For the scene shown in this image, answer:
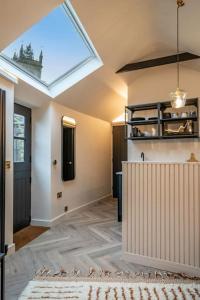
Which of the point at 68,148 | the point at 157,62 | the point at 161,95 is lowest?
the point at 68,148

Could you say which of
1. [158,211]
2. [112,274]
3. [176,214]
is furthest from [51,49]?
[112,274]

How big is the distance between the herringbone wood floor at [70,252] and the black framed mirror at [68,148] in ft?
3.13

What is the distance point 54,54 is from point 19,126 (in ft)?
4.47

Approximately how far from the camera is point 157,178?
264 centimetres

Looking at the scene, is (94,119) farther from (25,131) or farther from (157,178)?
(157,178)

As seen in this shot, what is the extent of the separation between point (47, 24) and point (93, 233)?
10.4 ft

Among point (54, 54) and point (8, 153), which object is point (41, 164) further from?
point (54, 54)

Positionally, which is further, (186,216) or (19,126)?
(19,126)

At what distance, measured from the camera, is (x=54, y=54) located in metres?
3.44

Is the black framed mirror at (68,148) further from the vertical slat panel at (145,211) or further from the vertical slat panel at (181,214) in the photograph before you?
the vertical slat panel at (181,214)

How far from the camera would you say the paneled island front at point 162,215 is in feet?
8.04

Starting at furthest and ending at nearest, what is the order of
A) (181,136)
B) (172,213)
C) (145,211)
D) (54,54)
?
(181,136) < (54,54) < (145,211) < (172,213)

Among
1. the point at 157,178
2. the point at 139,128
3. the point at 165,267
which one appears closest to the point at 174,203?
the point at 157,178

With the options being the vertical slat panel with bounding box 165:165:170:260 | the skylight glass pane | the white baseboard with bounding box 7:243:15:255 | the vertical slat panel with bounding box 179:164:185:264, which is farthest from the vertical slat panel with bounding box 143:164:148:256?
the skylight glass pane
